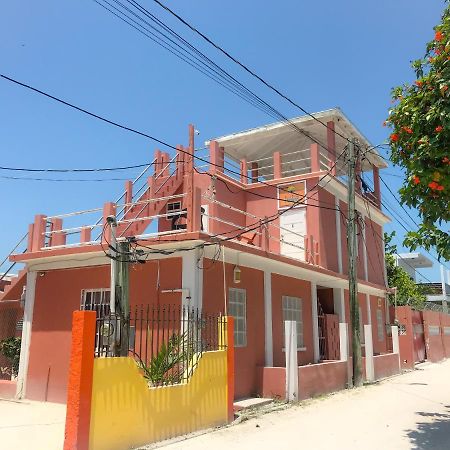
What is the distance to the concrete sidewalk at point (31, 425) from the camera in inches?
295

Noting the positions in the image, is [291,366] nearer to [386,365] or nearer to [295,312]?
[295,312]

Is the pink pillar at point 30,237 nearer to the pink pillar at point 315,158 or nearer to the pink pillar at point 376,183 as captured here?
the pink pillar at point 315,158

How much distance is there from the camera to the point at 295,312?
14.2 meters

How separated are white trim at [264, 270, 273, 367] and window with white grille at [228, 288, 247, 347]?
96 cm

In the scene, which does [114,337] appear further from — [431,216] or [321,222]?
[321,222]

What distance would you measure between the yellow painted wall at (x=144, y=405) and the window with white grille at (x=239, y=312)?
249 centimetres

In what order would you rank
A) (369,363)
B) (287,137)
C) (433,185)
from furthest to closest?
(287,137) → (369,363) → (433,185)

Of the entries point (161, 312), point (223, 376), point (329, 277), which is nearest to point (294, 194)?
point (329, 277)

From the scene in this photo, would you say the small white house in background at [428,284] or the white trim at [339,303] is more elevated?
the small white house in background at [428,284]

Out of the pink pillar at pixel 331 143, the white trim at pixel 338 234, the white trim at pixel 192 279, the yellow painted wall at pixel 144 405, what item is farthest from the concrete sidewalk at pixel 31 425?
the pink pillar at pixel 331 143

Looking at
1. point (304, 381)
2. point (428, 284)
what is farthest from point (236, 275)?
point (428, 284)

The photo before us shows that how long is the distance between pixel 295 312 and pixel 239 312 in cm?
310

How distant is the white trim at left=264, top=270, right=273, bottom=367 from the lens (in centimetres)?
1228

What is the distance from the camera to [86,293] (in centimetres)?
1195
